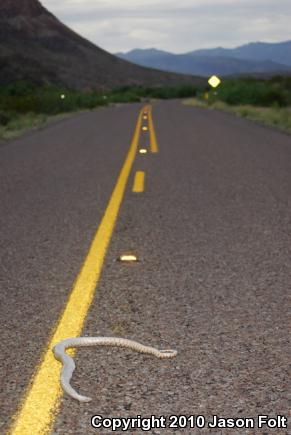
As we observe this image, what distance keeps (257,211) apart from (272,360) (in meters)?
4.58

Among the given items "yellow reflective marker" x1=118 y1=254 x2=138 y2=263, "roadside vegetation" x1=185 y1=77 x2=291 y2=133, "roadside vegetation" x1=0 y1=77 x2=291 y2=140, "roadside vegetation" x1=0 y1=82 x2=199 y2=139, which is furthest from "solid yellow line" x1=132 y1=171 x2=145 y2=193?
"roadside vegetation" x1=185 y1=77 x2=291 y2=133

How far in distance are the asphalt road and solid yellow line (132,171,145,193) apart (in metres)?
0.13

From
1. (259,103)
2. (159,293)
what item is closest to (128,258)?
(159,293)

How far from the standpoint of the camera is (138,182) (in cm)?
1095

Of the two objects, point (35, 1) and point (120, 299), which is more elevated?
point (35, 1)

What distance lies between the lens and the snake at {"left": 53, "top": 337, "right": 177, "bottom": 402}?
3.68 meters

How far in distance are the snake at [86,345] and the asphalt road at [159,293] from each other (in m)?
0.06

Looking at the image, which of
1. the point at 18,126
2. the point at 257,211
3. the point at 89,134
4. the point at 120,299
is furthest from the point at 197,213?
the point at 18,126

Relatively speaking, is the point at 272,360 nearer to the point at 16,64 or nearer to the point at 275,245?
the point at 275,245

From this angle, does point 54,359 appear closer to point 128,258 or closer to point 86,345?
point 86,345

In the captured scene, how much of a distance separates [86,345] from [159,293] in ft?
3.65

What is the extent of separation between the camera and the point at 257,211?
330 inches

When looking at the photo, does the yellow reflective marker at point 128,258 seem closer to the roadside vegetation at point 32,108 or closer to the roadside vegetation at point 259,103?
the roadside vegetation at point 32,108

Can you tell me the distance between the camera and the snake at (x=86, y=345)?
368 centimetres
